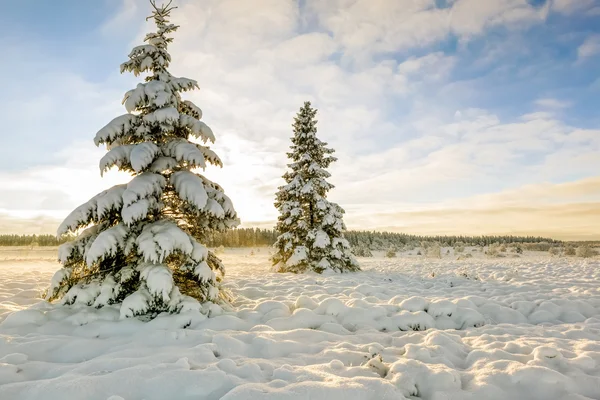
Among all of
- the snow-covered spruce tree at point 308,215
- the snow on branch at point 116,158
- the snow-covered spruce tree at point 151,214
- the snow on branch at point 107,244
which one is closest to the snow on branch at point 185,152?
the snow-covered spruce tree at point 151,214

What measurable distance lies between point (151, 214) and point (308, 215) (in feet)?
28.6

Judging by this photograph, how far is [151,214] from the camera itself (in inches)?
268

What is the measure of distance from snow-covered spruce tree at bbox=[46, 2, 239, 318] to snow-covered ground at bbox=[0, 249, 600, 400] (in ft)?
1.92

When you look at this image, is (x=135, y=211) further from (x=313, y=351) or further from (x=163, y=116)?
(x=313, y=351)

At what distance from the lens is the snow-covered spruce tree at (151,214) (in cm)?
588

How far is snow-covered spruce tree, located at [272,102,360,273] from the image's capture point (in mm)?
13820

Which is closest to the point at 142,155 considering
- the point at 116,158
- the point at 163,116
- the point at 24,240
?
the point at 116,158

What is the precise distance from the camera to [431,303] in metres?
6.80

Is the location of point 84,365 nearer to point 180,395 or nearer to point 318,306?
point 180,395

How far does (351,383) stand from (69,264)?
581 centimetres

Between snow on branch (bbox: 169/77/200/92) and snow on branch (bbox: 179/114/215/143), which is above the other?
snow on branch (bbox: 169/77/200/92)

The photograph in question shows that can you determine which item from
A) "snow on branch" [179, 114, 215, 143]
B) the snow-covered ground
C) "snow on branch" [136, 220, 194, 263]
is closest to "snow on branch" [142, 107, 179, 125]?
"snow on branch" [179, 114, 215, 143]

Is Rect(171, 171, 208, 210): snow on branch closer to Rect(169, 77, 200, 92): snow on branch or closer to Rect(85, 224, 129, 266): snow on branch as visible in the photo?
Rect(85, 224, 129, 266): snow on branch

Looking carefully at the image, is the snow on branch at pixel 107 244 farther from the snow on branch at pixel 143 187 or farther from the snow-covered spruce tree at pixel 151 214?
the snow on branch at pixel 143 187
